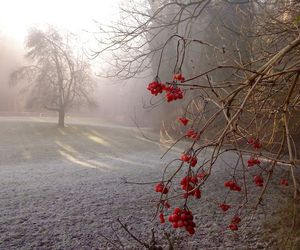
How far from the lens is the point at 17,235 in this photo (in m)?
4.52

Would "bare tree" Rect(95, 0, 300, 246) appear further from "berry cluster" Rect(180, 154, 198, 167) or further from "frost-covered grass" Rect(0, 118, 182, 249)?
"frost-covered grass" Rect(0, 118, 182, 249)

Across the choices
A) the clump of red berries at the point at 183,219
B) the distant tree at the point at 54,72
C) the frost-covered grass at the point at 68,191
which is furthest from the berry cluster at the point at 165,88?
the distant tree at the point at 54,72

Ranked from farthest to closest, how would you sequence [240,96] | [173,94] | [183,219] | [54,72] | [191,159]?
[54,72] < [240,96] < [173,94] < [191,159] < [183,219]

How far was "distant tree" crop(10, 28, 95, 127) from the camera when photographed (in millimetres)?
20312

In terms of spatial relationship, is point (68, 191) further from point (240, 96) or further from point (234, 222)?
point (234, 222)

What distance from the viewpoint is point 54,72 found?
20.5m

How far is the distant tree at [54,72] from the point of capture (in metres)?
20.3

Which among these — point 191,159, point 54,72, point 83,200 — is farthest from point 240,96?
point 54,72

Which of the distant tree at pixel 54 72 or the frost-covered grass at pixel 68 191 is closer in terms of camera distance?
the frost-covered grass at pixel 68 191

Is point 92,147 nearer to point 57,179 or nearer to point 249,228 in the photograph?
point 57,179

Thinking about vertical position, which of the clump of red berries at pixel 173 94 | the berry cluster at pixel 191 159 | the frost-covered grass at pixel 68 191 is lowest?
the frost-covered grass at pixel 68 191

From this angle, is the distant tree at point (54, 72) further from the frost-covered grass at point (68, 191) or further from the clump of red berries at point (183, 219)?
the clump of red berries at point (183, 219)

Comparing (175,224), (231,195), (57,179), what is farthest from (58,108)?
(175,224)

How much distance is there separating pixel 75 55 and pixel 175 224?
20.3 metres
